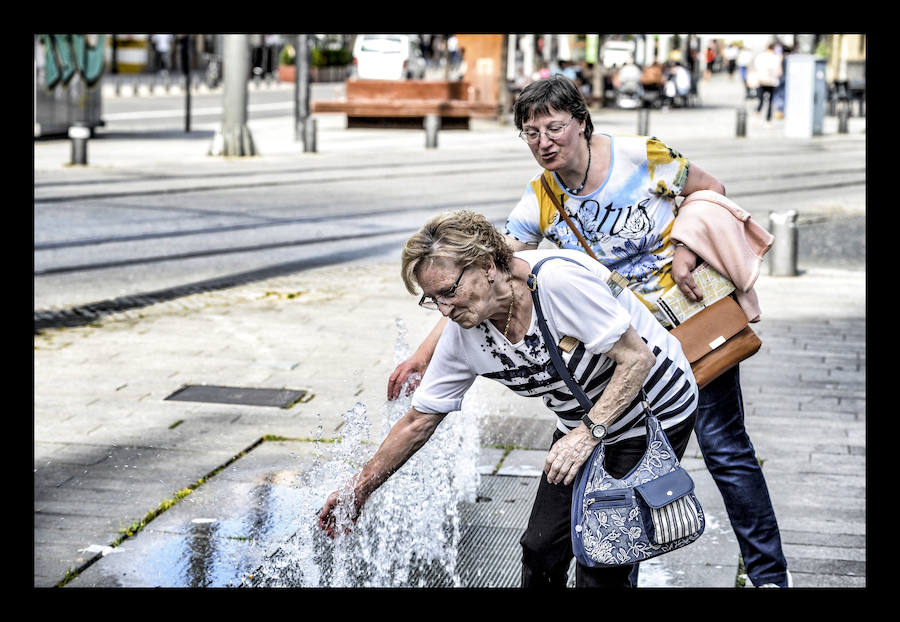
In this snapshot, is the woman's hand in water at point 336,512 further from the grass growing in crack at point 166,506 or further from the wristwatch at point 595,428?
the grass growing in crack at point 166,506

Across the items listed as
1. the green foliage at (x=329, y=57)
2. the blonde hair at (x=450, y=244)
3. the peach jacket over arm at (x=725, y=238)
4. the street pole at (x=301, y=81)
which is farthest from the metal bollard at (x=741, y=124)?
the green foliage at (x=329, y=57)

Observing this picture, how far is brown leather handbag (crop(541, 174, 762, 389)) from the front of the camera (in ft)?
12.2

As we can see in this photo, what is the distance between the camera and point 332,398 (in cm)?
657

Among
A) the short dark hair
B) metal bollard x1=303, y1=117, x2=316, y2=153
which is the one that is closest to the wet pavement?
the short dark hair

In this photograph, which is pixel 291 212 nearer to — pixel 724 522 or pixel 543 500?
pixel 724 522

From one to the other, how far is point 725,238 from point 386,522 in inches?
64.8

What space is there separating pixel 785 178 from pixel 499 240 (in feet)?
49.2

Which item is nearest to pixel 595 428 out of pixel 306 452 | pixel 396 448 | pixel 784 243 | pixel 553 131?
pixel 396 448

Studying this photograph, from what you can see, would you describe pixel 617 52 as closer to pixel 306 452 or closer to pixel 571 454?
pixel 306 452

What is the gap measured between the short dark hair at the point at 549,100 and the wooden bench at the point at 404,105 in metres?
23.0

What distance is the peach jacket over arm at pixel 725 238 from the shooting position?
3.76 metres

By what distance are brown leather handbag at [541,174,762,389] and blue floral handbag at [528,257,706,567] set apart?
1.78 ft

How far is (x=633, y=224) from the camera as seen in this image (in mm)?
→ 3730
